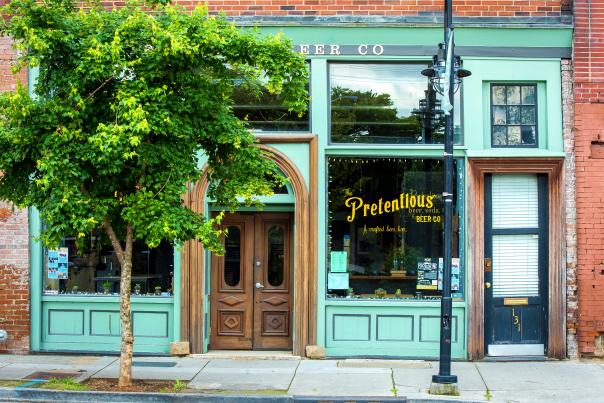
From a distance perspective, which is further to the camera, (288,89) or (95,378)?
(95,378)

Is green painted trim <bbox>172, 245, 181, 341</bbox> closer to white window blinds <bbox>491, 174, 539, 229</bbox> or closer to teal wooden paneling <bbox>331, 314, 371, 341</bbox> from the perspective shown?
teal wooden paneling <bbox>331, 314, 371, 341</bbox>

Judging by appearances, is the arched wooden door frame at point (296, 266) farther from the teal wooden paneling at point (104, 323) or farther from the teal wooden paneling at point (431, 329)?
the teal wooden paneling at point (431, 329)

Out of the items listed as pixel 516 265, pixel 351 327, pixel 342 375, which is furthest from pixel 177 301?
pixel 516 265

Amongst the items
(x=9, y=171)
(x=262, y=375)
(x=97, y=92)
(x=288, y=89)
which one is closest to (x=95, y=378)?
(x=262, y=375)

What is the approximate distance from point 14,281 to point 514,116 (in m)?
8.47

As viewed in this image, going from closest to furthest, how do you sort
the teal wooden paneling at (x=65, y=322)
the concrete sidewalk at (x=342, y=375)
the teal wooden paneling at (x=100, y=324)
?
the concrete sidewalk at (x=342, y=375) < the teal wooden paneling at (x=100, y=324) < the teal wooden paneling at (x=65, y=322)

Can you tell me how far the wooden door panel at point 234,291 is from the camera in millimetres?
11875

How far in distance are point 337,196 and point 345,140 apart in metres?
0.91

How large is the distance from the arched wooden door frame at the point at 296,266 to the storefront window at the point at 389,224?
1.11 feet

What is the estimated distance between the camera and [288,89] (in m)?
9.18

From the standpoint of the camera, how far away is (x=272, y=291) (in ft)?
39.0

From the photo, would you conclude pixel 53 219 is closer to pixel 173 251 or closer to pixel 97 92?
pixel 97 92

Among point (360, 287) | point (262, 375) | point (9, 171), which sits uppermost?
point (9, 171)

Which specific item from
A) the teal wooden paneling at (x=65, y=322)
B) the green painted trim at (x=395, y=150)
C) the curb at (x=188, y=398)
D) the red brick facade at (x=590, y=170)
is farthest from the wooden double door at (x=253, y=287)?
the red brick facade at (x=590, y=170)
